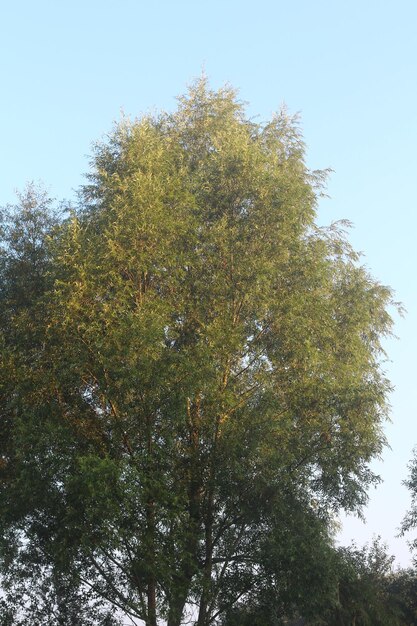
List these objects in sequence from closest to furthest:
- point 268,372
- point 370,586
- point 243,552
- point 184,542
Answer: point 184,542 < point 243,552 < point 268,372 < point 370,586

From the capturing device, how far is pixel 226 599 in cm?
2762

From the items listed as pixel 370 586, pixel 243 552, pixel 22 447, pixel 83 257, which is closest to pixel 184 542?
pixel 243 552

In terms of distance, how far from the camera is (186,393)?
26.1 m

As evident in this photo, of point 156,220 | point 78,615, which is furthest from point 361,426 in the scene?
point 78,615

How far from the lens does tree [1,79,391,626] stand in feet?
84.8

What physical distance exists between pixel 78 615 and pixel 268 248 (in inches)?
585

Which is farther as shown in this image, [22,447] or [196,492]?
[196,492]

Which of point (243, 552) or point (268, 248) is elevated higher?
point (268, 248)

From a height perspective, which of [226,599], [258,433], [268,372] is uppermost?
[268,372]

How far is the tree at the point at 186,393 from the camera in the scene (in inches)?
1018

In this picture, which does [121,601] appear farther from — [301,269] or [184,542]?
[301,269]

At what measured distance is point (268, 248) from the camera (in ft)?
99.6

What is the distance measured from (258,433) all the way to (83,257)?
835 centimetres

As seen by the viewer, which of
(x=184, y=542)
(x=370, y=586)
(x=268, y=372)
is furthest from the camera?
(x=370, y=586)
